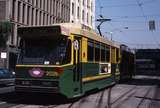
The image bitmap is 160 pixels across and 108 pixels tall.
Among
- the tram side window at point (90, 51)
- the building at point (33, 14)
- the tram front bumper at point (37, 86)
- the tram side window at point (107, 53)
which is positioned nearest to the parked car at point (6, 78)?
the tram side window at point (107, 53)

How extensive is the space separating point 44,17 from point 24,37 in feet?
160

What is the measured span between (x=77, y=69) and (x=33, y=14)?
143 ft

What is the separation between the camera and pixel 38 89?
15578 millimetres

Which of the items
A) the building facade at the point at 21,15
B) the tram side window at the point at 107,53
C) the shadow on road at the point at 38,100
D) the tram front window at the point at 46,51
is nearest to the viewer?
the tram front window at the point at 46,51

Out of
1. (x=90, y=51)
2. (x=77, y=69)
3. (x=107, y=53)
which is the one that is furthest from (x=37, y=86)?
(x=107, y=53)

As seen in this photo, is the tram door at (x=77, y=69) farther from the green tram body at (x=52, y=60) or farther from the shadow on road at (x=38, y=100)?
the shadow on road at (x=38, y=100)

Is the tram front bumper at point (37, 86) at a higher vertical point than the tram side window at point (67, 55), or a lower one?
lower

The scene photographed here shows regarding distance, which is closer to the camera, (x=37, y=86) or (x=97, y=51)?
(x=37, y=86)

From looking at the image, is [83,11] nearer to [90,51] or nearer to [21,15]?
[21,15]

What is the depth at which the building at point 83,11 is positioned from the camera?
82.2m

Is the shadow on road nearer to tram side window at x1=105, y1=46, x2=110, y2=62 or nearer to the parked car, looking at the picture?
tram side window at x1=105, y1=46, x2=110, y2=62

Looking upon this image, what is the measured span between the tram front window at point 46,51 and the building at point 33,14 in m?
25.9

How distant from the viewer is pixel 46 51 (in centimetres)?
1591

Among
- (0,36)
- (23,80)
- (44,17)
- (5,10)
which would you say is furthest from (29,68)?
(44,17)
